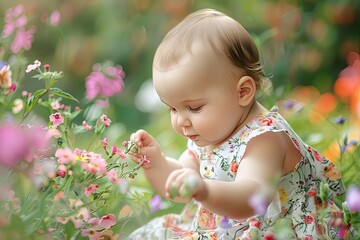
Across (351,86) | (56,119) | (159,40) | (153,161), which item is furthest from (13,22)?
(159,40)

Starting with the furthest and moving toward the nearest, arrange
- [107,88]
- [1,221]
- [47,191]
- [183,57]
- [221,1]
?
1. [221,1]
2. [107,88]
3. [183,57]
4. [47,191]
5. [1,221]

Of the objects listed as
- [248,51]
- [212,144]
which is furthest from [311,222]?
[248,51]

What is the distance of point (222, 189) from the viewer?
1361 mm

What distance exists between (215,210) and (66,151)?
11.6 inches

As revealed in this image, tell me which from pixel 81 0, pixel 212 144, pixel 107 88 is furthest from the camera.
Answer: pixel 81 0

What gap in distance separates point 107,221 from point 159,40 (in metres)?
2.22

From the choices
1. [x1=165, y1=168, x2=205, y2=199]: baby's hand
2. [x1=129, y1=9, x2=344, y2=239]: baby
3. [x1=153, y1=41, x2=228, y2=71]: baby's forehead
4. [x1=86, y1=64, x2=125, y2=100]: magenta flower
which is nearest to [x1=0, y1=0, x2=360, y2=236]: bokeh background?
[x1=86, y1=64, x2=125, y2=100]: magenta flower

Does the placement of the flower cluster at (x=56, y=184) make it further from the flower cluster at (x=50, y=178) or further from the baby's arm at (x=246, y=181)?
the baby's arm at (x=246, y=181)

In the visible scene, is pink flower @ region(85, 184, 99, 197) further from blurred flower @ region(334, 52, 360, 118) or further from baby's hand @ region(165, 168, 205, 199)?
blurred flower @ region(334, 52, 360, 118)

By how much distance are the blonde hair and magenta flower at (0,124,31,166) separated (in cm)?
49

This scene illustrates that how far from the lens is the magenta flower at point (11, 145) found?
1067 millimetres

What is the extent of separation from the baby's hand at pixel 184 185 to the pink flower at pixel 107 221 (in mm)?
252

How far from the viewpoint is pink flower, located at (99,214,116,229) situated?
143 cm

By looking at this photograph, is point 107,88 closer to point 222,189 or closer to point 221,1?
point 222,189
